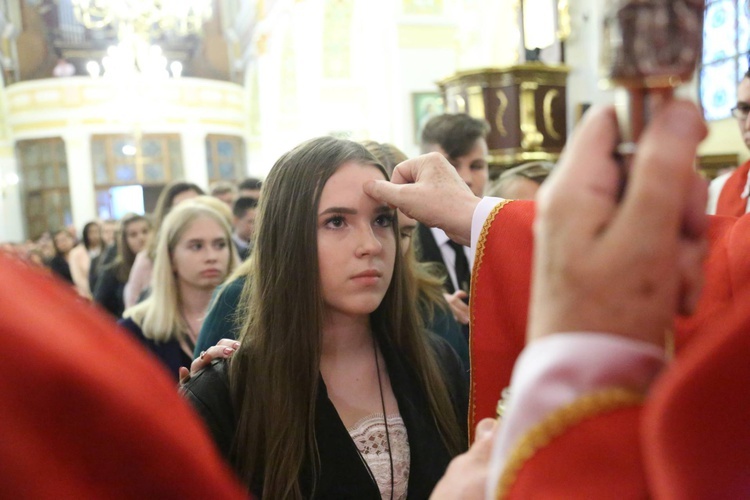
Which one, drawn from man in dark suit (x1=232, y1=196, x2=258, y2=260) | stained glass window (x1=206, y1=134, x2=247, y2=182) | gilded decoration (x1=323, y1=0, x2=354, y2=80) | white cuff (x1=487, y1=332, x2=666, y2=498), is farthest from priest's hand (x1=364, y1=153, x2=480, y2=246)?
stained glass window (x1=206, y1=134, x2=247, y2=182)

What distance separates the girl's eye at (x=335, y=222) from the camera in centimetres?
171

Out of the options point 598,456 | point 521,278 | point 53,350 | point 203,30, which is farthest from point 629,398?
point 203,30

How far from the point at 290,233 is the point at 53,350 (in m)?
1.17

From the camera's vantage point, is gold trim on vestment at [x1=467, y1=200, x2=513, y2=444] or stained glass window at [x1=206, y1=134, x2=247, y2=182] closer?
gold trim on vestment at [x1=467, y1=200, x2=513, y2=444]

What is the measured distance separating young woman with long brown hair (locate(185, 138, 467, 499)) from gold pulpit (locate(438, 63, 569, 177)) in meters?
5.34

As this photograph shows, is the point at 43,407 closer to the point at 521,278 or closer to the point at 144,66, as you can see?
the point at 521,278

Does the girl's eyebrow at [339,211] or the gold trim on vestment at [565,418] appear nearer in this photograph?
the gold trim on vestment at [565,418]

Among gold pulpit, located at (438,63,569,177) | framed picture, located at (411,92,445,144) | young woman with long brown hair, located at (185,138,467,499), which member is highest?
framed picture, located at (411,92,445,144)

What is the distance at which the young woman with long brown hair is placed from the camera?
1.56 metres

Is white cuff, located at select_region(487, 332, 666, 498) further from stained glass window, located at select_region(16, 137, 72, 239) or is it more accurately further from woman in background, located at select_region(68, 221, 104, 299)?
stained glass window, located at select_region(16, 137, 72, 239)

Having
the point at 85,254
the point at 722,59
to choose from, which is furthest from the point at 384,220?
the point at 85,254

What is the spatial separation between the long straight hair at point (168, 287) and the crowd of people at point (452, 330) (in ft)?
0.04

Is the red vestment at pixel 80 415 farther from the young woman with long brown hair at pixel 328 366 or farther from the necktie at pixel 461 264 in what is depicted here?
the necktie at pixel 461 264

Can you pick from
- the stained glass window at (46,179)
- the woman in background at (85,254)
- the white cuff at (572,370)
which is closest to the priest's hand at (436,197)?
the white cuff at (572,370)
